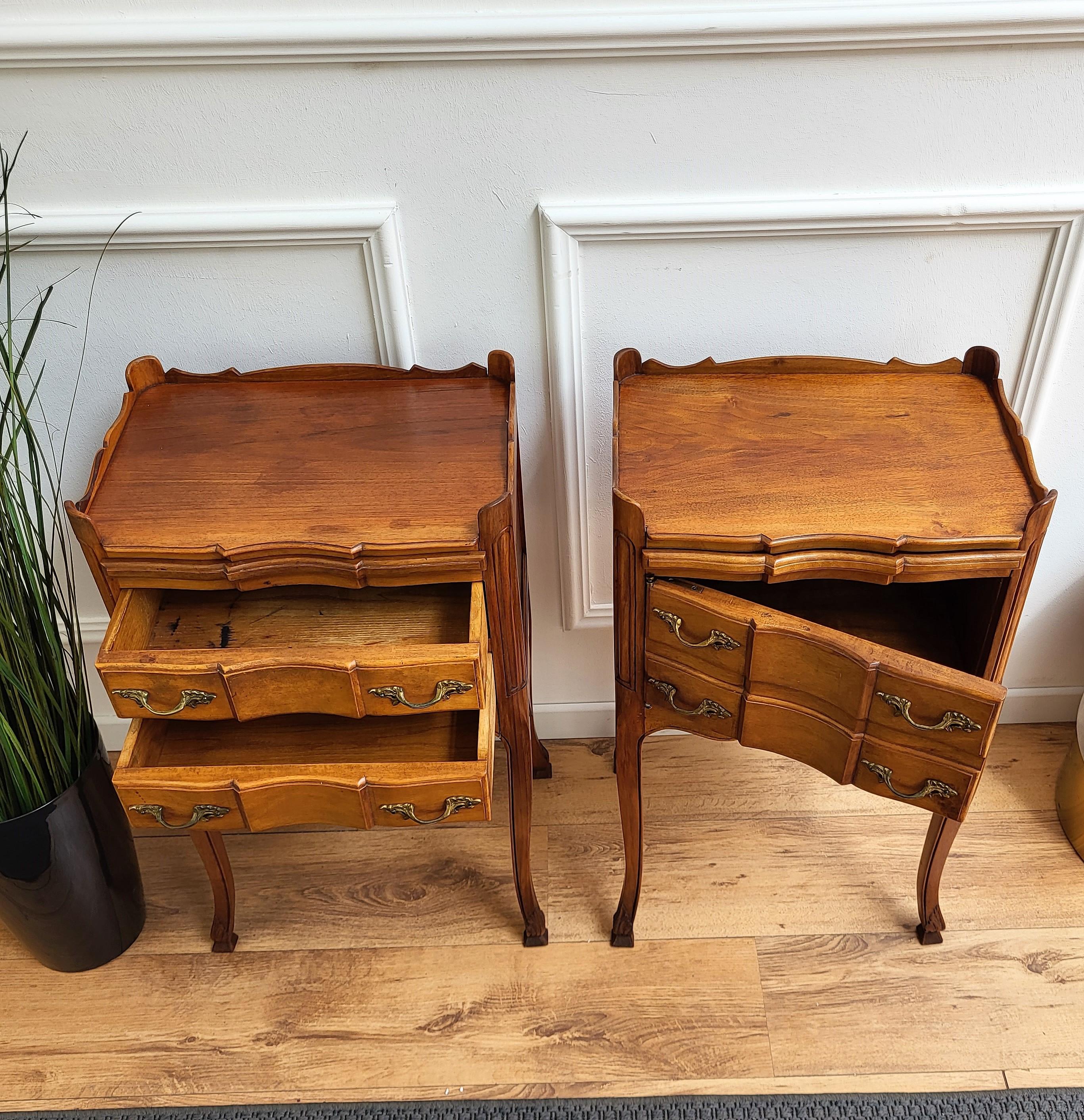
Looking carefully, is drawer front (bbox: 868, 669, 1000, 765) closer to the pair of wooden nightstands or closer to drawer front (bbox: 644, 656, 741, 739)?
the pair of wooden nightstands

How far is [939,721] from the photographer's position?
0.99 m

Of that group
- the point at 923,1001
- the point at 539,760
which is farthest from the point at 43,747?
the point at 923,1001

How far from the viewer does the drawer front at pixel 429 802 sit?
1.05 meters

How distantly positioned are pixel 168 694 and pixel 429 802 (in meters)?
0.30

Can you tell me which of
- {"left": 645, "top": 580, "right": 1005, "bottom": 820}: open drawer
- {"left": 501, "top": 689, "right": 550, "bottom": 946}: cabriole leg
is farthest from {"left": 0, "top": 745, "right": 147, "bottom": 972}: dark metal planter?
→ {"left": 645, "top": 580, "right": 1005, "bottom": 820}: open drawer

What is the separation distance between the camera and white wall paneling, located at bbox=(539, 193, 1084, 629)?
4.02ft

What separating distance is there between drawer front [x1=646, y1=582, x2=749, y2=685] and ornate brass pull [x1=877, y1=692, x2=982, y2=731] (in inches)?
6.0

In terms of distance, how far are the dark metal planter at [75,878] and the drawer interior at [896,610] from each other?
890 millimetres

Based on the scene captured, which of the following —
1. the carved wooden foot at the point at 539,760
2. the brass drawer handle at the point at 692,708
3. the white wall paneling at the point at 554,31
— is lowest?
the carved wooden foot at the point at 539,760

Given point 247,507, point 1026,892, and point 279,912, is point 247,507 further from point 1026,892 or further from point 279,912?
point 1026,892

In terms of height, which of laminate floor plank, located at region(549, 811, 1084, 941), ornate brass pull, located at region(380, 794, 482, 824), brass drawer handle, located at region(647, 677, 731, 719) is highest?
brass drawer handle, located at region(647, 677, 731, 719)

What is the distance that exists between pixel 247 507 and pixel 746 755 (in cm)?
99

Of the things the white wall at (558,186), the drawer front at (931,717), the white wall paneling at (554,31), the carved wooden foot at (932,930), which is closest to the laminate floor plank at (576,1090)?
the carved wooden foot at (932,930)

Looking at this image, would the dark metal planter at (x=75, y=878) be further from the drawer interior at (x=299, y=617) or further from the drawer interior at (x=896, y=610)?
the drawer interior at (x=896, y=610)
